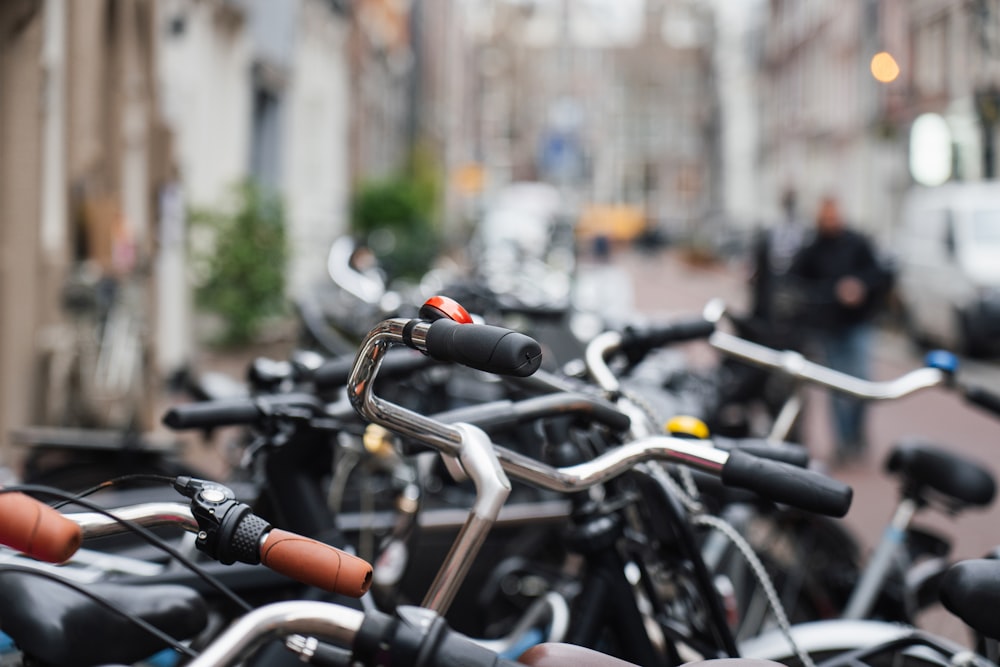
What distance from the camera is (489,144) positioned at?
2901 inches

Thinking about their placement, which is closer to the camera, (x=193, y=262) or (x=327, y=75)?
(x=193, y=262)

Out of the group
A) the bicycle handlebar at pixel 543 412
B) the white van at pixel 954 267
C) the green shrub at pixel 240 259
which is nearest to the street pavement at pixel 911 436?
the white van at pixel 954 267

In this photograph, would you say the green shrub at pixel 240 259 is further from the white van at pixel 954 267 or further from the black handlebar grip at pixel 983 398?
the black handlebar grip at pixel 983 398

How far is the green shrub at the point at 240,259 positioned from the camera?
11125mm

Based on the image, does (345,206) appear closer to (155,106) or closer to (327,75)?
(327,75)

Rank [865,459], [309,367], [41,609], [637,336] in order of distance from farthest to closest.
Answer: [865,459], [309,367], [637,336], [41,609]

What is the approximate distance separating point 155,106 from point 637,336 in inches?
262

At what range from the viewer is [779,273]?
31.1 ft

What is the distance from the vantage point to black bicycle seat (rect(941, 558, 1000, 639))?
179 cm

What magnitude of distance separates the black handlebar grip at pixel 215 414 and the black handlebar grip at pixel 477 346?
1149 mm

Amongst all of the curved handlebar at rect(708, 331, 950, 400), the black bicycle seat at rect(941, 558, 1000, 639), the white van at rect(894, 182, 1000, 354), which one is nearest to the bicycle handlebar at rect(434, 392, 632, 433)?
the black bicycle seat at rect(941, 558, 1000, 639)

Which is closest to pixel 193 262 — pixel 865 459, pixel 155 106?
pixel 155 106

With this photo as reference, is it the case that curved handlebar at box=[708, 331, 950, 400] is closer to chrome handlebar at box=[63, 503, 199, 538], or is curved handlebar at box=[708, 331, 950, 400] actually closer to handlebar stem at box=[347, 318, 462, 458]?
handlebar stem at box=[347, 318, 462, 458]

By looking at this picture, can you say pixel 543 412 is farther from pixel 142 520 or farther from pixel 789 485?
pixel 142 520
